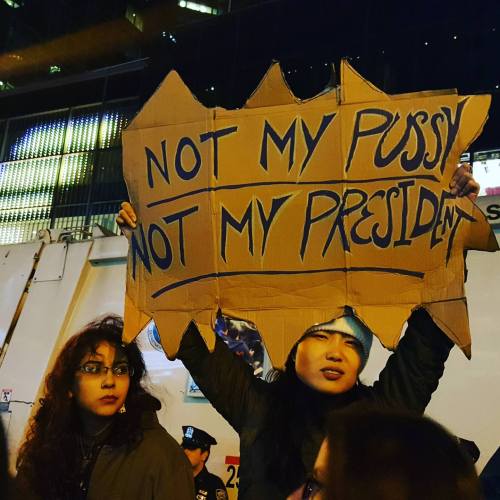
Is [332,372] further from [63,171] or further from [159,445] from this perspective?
[63,171]

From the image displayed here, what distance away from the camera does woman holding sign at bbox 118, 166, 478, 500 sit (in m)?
1.60

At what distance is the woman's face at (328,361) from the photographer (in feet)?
5.39

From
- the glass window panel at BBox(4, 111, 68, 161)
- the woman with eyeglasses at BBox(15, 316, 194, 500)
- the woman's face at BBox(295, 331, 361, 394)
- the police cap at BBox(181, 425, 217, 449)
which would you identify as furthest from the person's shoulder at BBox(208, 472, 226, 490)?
the glass window panel at BBox(4, 111, 68, 161)

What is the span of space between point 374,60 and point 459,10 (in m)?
0.91

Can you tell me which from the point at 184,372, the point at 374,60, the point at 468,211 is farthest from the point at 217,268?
the point at 374,60

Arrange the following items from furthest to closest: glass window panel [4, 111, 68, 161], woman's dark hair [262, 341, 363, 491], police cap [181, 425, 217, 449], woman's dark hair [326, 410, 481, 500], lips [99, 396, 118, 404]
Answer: glass window panel [4, 111, 68, 161] → police cap [181, 425, 217, 449] → lips [99, 396, 118, 404] → woman's dark hair [262, 341, 363, 491] → woman's dark hair [326, 410, 481, 500]

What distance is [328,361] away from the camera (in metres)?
1.65

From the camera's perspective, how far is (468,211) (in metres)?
1.66

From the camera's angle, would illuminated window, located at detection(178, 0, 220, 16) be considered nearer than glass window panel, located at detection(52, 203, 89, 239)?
No

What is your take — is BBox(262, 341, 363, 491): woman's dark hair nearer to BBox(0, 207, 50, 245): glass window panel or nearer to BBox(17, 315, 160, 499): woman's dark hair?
BBox(17, 315, 160, 499): woman's dark hair

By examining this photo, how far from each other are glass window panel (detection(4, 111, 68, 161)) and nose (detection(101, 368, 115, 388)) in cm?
599

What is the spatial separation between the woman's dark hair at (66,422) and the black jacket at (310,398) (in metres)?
0.28

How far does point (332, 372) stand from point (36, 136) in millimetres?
7167

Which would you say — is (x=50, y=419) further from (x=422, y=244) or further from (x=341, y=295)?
(x=422, y=244)
